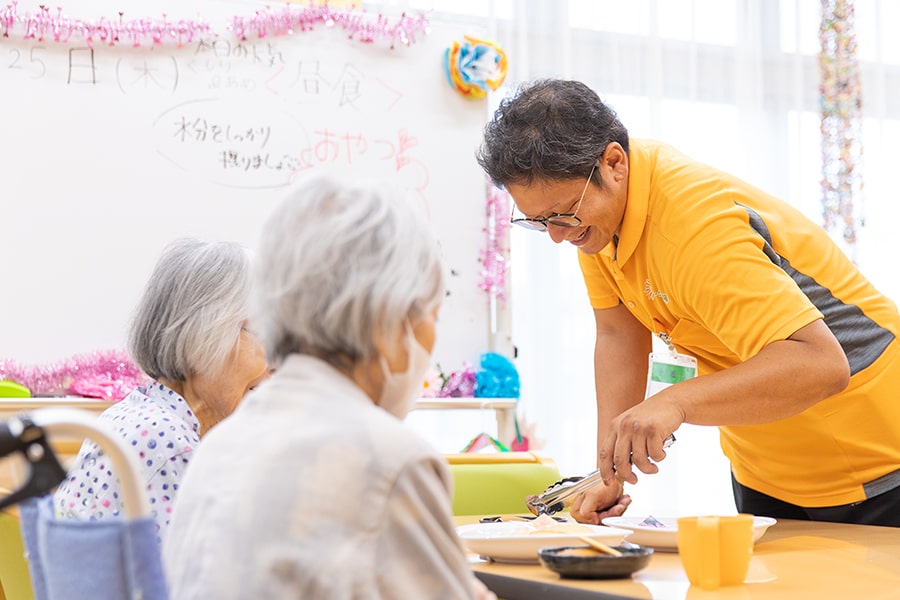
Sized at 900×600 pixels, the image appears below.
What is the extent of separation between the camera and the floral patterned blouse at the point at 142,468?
4.50 feet

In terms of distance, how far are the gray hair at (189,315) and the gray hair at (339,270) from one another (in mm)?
737

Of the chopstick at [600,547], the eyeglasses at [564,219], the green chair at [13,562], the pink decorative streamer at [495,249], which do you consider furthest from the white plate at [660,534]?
the pink decorative streamer at [495,249]

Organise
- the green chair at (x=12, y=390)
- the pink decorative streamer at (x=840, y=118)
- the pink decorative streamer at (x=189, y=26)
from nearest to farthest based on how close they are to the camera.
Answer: the green chair at (x=12, y=390) < the pink decorative streamer at (x=189, y=26) < the pink decorative streamer at (x=840, y=118)

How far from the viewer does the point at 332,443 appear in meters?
0.78

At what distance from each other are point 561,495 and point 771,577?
0.53 m

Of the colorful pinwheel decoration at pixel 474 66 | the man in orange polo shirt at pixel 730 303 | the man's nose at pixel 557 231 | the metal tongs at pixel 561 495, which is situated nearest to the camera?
the man in orange polo shirt at pixel 730 303

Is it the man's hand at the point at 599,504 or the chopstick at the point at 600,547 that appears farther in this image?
the man's hand at the point at 599,504

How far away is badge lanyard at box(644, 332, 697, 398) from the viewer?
1.78m

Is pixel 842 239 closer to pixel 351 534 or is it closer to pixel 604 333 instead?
pixel 604 333

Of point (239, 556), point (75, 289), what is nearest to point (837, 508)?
point (239, 556)

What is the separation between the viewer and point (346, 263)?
0.83m

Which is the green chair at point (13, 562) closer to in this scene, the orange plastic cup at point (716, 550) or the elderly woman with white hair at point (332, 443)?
the elderly woman with white hair at point (332, 443)

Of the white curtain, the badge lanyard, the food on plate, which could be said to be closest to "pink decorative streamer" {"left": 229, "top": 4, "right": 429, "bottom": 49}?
the white curtain

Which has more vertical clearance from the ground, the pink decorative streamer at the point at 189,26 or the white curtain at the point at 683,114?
the pink decorative streamer at the point at 189,26
